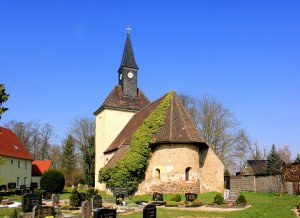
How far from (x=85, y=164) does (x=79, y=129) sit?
11.8m

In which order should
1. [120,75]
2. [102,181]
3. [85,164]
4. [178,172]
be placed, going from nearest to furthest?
[178,172], [102,181], [120,75], [85,164]

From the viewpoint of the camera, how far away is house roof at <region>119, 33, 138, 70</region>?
1604 inches

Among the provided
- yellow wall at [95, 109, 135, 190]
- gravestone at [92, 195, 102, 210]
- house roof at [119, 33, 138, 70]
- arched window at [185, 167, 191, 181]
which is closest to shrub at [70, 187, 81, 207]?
gravestone at [92, 195, 102, 210]

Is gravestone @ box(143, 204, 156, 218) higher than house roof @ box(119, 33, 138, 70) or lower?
lower

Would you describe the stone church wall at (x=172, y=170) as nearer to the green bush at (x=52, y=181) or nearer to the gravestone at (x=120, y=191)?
the gravestone at (x=120, y=191)

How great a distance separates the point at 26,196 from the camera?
18250 millimetres

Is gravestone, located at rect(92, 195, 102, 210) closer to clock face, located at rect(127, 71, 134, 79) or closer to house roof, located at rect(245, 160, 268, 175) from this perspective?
clock face, located at rect(127, 71, 134, 79)

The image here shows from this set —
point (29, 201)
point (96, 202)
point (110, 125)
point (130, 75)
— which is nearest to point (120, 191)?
point (96, 202)

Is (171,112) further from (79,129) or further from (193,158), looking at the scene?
(79,129)

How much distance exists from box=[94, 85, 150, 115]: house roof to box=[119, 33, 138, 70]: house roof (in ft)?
10.00

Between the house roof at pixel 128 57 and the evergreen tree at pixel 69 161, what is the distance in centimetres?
2128

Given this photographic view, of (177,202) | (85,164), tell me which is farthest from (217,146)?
(177,202)

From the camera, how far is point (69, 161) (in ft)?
180

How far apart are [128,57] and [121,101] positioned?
5.82 meters
